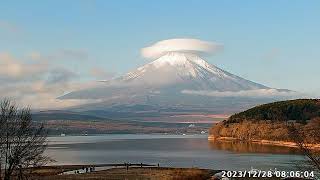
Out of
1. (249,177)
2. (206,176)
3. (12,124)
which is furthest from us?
(206,176)

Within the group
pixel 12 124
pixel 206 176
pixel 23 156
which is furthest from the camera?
pixel 206 176

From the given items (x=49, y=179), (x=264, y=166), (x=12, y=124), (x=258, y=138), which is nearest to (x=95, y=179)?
(x=49, y=179)

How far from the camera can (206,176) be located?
6731cm

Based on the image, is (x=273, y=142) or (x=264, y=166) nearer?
(x=264, y=166)

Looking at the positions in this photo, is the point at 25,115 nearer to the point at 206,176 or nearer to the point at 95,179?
the point at 95,179

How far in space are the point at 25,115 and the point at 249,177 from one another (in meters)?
31.9

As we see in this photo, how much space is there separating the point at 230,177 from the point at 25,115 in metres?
31.0

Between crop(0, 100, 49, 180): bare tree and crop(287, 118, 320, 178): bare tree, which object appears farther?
crop(0, 100, 49, 180): bare tree

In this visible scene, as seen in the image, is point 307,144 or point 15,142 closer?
point 15,142

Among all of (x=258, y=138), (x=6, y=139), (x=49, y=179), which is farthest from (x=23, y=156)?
(x=258, y=138)

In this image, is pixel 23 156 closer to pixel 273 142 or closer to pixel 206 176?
pixel 206 176

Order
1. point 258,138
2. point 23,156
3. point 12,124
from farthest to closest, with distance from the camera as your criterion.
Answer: point 258,138, point 12,124, point 23,156

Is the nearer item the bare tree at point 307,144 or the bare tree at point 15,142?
the bare tree at point 307,144

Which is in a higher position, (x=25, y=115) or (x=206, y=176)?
(x=25, y=115)
